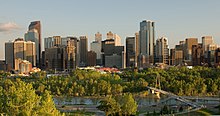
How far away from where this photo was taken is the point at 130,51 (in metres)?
136

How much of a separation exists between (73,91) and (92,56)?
84634 mm

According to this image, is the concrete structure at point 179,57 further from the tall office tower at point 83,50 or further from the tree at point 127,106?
the tree at point 127,106

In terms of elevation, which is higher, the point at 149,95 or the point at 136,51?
the point at 136,51

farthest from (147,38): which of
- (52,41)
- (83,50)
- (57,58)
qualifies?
(52,41)

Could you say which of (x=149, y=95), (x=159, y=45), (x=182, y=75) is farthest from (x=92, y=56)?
(x=149, y=95)

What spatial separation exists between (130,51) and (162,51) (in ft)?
38.4

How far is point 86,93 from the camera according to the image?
190 feet

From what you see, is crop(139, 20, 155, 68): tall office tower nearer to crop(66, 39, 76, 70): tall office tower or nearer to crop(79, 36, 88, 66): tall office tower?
crop(79, 36, 88, 66): tall office tower

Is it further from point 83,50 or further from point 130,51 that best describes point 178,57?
point 83,50

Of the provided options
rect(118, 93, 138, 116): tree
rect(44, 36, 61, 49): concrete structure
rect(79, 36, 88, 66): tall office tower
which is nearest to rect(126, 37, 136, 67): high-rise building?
rect(79, 36, 88, 66): tall office tower

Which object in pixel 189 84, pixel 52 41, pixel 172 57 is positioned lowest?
pixel 189 84

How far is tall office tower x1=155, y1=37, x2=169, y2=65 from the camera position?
131875mm

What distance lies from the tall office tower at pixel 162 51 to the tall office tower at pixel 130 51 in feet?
28.3

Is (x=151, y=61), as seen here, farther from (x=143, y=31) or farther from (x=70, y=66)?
(x=70, y=66)
